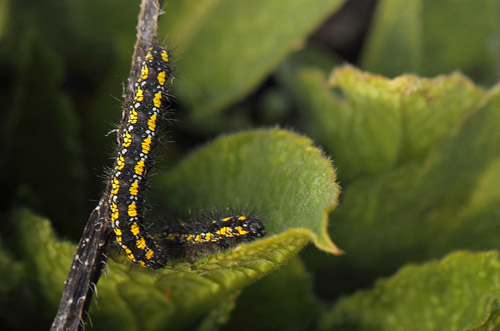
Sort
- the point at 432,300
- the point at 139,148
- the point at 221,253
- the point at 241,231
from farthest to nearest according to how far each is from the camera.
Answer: the point at 432,300, the point at 139,148, the point at 241,231, the point at 221,253

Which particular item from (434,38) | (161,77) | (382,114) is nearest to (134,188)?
(161,77)

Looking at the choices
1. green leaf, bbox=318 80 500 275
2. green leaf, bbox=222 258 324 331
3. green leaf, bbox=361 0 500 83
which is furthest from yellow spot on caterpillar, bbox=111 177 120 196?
green leaf, bbox=361 0 500 83

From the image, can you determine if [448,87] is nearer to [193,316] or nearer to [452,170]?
[452,170]

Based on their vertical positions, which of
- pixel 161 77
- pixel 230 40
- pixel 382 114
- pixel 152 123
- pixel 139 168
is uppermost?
pixel 230 40

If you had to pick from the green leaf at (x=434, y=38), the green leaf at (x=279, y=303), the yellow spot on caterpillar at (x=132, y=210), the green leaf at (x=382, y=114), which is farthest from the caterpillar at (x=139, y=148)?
the green leaf at (x=434, y=38)

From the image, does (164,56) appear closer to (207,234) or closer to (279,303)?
(207,234)

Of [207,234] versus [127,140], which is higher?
[127,140]
